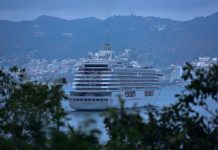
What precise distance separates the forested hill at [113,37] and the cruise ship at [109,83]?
55514 mm

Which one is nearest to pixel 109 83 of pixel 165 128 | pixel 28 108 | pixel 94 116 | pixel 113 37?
pixel 28 108

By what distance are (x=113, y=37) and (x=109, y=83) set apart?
350 ft

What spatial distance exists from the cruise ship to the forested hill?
55.5m

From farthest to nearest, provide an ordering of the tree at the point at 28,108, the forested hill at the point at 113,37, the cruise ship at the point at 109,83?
1. the forested hill at the point at 113,37
2. the cruise ship at the point at 109,83
3. the tree at the point at 28,108

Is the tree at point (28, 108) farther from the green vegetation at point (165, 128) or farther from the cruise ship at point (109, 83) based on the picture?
the cruise ship at point (109, 83)

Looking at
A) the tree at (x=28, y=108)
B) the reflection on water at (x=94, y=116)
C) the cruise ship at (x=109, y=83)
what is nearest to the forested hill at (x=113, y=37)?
the reflection on water at (x=94, y=116)

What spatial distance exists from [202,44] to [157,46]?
11.9m

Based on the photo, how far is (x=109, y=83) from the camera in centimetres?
5669

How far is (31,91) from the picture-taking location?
11180 mm

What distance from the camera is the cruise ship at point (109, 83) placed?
54406 mm

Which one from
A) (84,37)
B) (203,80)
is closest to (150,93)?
(203,80)

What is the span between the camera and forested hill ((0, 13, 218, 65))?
131250mm

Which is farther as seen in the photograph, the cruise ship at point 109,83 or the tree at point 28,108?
the cruise ship at point 109,83

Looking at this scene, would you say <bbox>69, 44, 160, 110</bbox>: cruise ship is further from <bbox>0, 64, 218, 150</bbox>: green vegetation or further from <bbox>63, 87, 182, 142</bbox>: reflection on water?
<bbox>0, 64, 218, 150</bbox>: green vegetation
